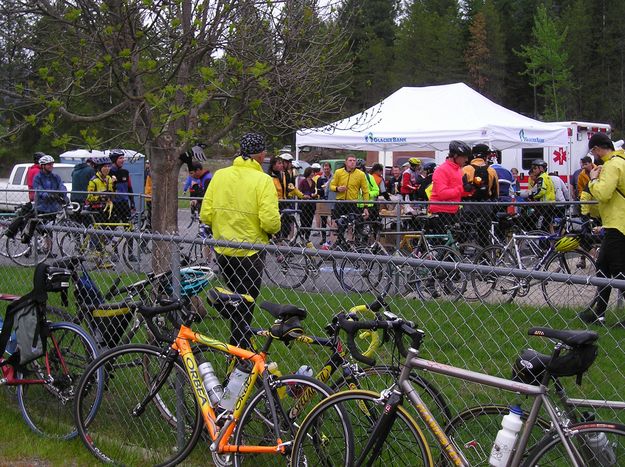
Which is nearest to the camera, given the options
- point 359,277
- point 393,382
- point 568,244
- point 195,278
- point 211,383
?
point 393,382

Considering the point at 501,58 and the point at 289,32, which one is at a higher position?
the point at 501,58

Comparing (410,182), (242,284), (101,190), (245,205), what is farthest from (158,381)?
(410,182)

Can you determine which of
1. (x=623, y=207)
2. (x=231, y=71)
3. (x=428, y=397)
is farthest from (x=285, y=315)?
(x=623, y=207)

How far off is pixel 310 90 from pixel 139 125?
4.95 feet

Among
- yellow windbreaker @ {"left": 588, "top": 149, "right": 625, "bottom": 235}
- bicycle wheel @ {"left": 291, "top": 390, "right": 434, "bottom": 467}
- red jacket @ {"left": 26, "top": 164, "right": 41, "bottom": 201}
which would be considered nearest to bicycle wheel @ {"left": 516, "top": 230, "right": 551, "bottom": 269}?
yellow windbreaker @ {"left": 588, "top": 149, "right": 625, "bottom": 235}

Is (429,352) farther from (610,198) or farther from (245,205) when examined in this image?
(610,198)

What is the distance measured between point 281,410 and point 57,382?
1958 millimetres

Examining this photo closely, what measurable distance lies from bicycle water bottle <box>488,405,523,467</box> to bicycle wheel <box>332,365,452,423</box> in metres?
0.60

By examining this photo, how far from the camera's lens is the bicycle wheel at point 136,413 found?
4488mm

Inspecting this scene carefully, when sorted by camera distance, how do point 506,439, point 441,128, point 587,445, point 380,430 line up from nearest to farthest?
point 587,445 < point 506,439 < point 380,430 < point 441,128

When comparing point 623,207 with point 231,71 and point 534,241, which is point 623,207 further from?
point 231,71

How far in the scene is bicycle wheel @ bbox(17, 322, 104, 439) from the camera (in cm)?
519

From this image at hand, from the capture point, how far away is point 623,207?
7891 mm

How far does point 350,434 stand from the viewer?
3.68 meters
